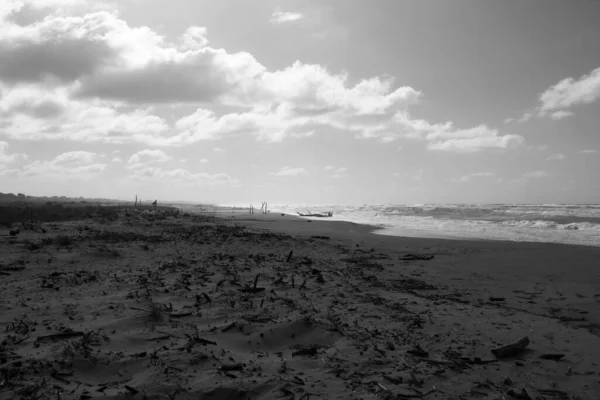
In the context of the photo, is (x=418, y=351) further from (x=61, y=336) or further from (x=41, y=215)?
(x=41, y=215)

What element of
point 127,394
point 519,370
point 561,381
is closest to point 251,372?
point 127,394

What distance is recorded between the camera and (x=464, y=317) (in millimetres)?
5832

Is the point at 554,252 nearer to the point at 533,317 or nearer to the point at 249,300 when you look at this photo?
the point at 533,317

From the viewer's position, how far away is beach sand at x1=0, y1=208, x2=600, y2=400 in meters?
3.54

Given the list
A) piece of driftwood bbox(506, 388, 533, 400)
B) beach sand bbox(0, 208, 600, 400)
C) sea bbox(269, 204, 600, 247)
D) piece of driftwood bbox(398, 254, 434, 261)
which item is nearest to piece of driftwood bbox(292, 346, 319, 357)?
beach sand bbox(0, 208, 600, 400)

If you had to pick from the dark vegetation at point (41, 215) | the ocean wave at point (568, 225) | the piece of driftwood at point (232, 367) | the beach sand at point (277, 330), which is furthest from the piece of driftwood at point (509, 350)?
the ocean wave at point (568, 225)

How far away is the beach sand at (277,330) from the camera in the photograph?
3.54 meters

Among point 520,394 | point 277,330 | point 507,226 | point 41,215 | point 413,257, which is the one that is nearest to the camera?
point 520,394

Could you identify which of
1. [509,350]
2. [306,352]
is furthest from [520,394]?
[306,352]

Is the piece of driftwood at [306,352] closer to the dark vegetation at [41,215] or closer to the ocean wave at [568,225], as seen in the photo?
the dark vegetation at [41,215]

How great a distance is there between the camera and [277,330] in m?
4.86

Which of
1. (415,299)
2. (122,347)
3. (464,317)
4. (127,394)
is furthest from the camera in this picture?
(415,299)

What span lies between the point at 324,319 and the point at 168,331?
217 cm

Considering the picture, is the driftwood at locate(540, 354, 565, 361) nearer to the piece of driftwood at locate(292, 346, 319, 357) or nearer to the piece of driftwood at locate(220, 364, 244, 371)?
the piece of driftwood at locate(292, 346, 319, 357)
